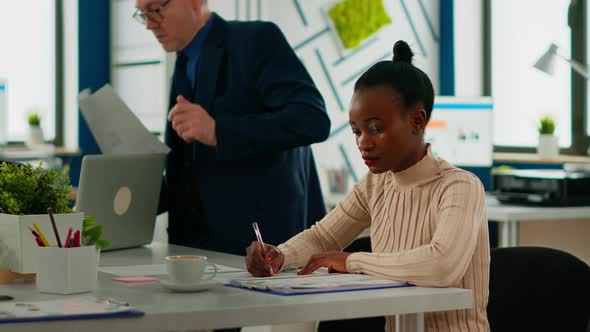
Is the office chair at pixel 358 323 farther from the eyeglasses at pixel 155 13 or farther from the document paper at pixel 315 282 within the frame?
the eyeglasses at pixel 155 13

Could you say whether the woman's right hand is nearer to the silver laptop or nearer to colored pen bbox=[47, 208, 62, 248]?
colored pen bbox=[47, 208, 62, 248]

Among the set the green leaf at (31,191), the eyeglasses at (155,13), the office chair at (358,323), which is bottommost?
the office chair at (358,323)

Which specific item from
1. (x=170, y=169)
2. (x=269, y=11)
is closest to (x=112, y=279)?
(x=170, y=169)

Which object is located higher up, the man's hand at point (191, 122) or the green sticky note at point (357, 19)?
the green sticky note at point (357, 19)

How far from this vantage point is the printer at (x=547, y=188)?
13.4ft

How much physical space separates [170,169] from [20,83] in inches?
165

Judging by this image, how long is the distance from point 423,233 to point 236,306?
1.59ft

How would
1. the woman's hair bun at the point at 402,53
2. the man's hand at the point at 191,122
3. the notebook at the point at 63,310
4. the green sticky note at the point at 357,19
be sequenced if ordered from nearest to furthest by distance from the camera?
1. the notebook at the point at 63,310
2. the woman's hair bun at the point at 402,53
3. the man's hand at the point at 191,122
4. the green sticky note at the point at 357,19

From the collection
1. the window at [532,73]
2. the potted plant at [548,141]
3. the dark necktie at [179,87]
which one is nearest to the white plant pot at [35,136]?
the window at [532,73]

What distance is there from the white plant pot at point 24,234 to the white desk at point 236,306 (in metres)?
0.06

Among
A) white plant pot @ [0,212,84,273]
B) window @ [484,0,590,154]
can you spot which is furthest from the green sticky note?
white plant pot @ [0,212,84,273]

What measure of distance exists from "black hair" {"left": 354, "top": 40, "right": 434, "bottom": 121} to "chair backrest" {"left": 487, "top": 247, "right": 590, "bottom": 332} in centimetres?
41

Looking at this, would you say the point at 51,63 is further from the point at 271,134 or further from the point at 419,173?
the point at 419,173

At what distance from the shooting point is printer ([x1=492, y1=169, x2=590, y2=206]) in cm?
407
